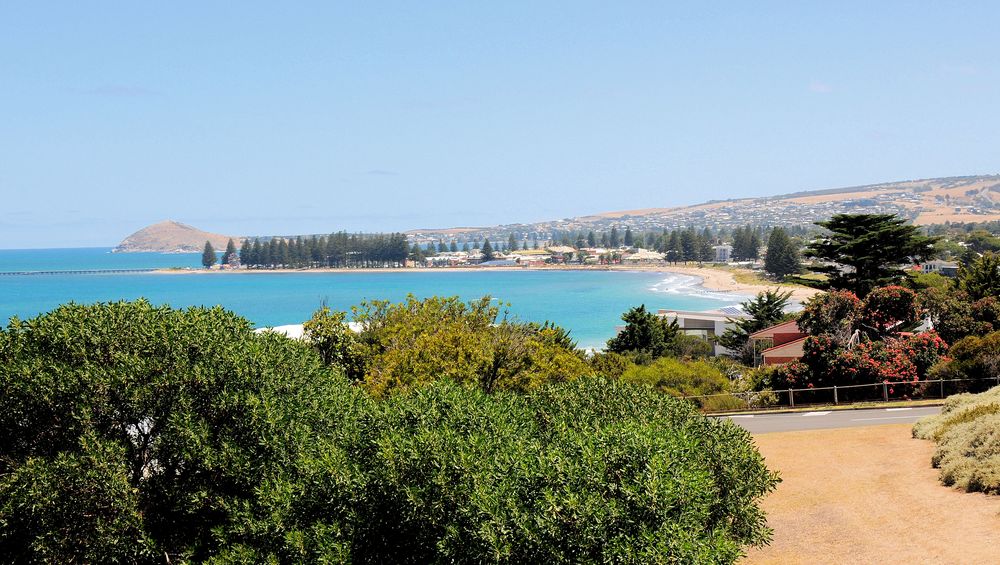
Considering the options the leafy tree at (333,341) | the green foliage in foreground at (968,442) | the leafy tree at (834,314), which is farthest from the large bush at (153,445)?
the leafy tree at (834,314)

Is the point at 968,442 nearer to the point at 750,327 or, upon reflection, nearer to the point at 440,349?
the point at 440,349

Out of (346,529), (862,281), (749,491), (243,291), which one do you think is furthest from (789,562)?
(243,291)

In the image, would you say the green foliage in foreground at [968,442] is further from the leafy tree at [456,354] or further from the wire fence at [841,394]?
the leafy tree at [456,354]

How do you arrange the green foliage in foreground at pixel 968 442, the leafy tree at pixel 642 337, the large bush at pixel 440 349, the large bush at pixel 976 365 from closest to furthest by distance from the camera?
the green foliage in foreground at pixel 968 442
the large bush at pixel 440 349
the large bush at pixel 976 365
the leafy tree at pixel 642 337

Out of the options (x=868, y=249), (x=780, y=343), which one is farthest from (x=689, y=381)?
(x=868, y=249)

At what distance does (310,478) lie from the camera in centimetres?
1010

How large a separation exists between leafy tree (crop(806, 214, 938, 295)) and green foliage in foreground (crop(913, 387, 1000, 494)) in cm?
2329

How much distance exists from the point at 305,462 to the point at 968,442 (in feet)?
42.3

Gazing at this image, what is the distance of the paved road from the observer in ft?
75.6

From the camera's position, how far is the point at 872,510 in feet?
47.0

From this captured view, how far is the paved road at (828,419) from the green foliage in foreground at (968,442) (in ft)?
8.55

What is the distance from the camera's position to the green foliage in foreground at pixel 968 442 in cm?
1452

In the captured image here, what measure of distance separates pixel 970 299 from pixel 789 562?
1041 inches

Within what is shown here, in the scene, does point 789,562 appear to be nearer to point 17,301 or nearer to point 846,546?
point 846,546
